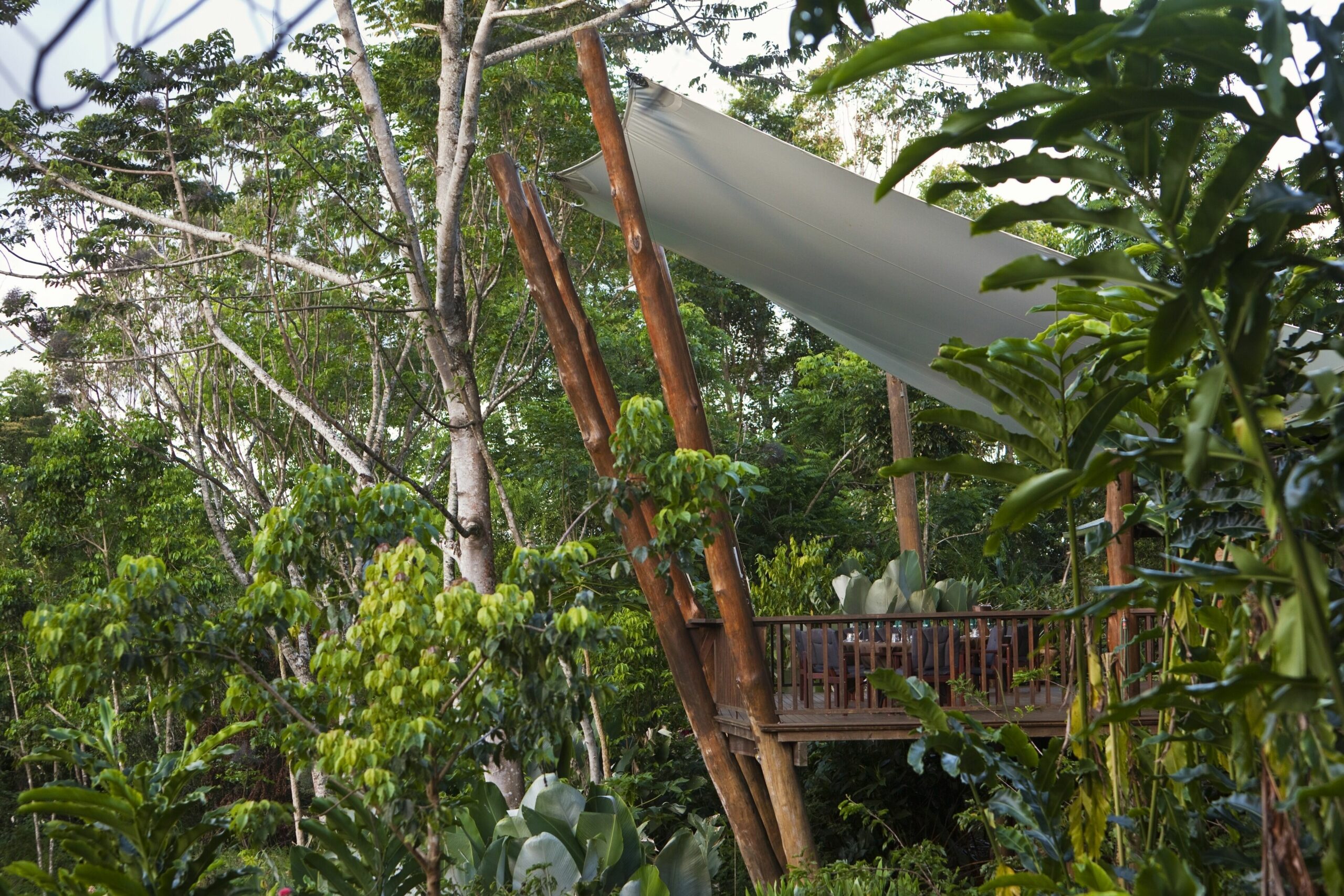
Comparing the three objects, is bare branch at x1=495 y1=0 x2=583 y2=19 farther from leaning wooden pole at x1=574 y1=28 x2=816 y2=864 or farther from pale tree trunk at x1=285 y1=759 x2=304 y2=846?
pale tree trunk at x1=285 y1=759 x2=304 y2=846

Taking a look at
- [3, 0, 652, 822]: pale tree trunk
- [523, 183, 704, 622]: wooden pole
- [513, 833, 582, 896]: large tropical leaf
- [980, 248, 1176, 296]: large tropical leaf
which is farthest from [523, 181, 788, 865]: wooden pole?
[980, 248, 1176, 296]: large tropical leaf

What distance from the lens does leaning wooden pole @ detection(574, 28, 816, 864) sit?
16.0 ft

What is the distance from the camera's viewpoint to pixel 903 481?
32.9 feet

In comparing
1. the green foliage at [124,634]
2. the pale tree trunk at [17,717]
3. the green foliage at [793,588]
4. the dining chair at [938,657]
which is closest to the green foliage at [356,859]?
the green foliage at [124,634]

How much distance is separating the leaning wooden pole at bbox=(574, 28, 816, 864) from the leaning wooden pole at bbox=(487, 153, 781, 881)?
0.22m

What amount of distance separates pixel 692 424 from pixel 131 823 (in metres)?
2.89

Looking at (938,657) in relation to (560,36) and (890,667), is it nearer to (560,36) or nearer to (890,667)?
(890,667)

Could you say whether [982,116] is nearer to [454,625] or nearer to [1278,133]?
[1278,133]

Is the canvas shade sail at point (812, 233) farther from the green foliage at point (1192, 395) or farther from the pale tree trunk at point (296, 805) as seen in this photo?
the pale tree trunk at point (296, 805)

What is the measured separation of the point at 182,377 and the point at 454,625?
10.1 m

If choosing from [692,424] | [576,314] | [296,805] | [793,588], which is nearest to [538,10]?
[576,314]

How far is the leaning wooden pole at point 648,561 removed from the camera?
497 centimetres

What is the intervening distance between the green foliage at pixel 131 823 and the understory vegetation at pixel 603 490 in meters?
0.02

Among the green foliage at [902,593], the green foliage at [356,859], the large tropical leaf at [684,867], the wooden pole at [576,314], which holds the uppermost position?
the wooden pole at [576,314]
